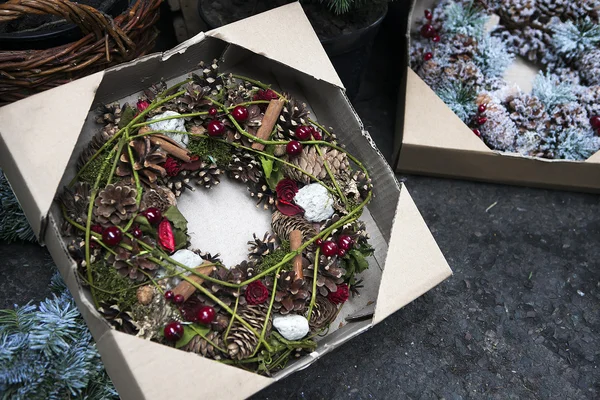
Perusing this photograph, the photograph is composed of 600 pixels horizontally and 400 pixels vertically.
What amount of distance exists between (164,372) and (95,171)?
1.28 feet

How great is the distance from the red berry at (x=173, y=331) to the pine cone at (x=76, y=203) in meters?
0.23

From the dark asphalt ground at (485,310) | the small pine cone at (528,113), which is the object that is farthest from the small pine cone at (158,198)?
the small pine cone at (528,113)

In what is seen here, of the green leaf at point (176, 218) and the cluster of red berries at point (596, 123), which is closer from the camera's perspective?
the green leaf at point (176, 218)

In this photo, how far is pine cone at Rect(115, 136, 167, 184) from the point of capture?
1.05m

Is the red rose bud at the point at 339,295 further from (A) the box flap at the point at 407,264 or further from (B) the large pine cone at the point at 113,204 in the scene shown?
(B) the large pine cone at the point at 113,204

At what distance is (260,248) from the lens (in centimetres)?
110

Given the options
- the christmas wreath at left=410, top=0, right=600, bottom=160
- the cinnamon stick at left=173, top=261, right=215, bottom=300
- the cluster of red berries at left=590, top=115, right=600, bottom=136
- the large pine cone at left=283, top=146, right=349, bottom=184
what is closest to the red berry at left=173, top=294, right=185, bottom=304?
the cinnamon stick at left=173, top=261, right=215, bottom=300

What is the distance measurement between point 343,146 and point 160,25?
0.83 metres

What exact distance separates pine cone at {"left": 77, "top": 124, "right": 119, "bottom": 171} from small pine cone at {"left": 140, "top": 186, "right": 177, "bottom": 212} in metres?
0.12

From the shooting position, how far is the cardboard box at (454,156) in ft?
4.62

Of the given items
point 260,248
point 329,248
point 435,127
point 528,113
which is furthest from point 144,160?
point 528,113

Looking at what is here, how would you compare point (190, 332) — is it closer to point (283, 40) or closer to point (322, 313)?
point (322, 313)

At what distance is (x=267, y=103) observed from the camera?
1.17m

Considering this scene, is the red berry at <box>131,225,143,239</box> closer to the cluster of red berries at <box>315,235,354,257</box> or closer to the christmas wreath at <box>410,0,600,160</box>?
the cluster of red berries at <box>315,235,354,257</box>
